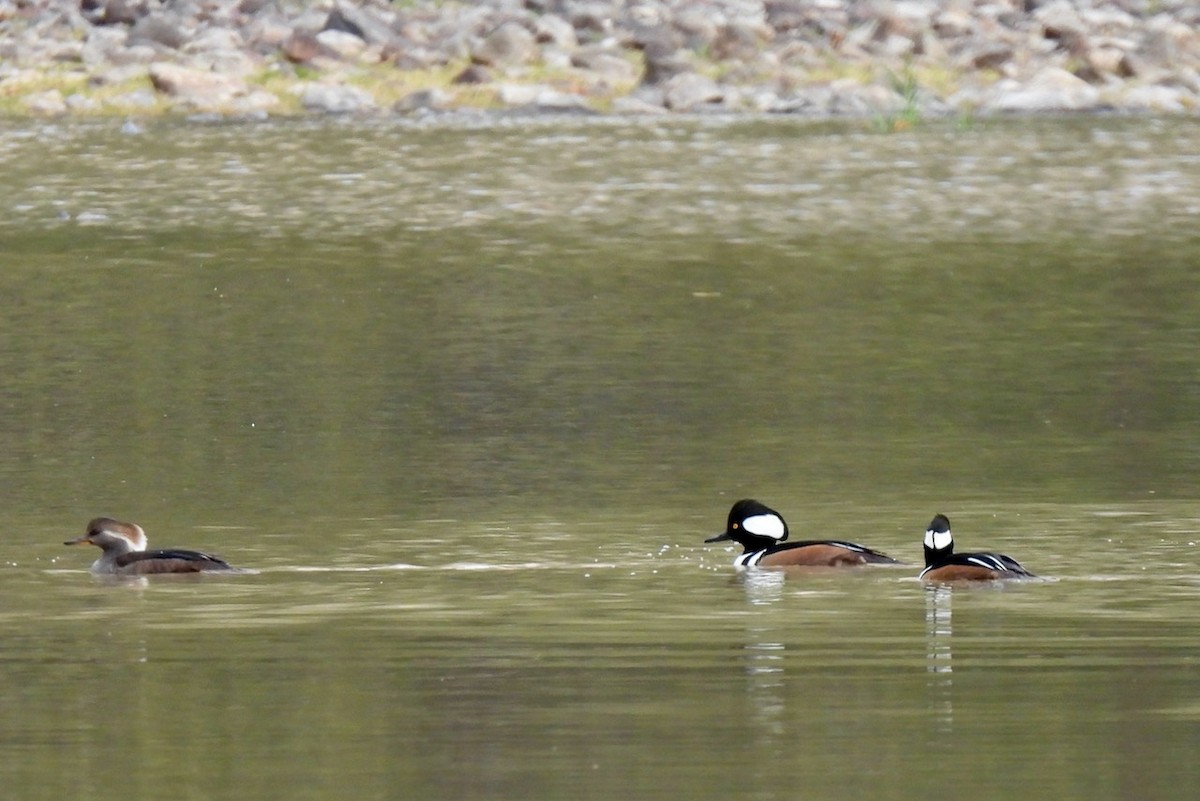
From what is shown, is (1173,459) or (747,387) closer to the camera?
(1173,459)

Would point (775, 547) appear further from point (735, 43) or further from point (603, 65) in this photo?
point (735, 43)

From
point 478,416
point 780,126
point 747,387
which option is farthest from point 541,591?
point 780,126

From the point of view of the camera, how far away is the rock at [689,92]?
4778 centimetres

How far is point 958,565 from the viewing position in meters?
12.3

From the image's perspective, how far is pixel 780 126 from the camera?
4447 cm

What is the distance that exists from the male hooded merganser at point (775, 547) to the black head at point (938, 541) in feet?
0.99

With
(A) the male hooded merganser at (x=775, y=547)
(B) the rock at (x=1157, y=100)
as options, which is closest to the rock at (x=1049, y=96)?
(B) the rock at (x=1157, y=100)

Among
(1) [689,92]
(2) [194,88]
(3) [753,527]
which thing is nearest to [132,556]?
(3) [753,527]

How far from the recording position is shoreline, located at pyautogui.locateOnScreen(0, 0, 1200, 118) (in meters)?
48.1

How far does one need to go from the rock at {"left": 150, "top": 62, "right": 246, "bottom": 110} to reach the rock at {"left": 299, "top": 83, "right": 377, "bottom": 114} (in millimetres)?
1025

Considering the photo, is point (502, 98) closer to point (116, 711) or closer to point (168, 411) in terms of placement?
point (168, 411)

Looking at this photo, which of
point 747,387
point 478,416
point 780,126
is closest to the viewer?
point 478,416

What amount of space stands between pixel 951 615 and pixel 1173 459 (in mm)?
4831

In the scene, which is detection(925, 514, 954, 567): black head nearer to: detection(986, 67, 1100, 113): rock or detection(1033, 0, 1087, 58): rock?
detection(986, 67, 1100, 113): rock
